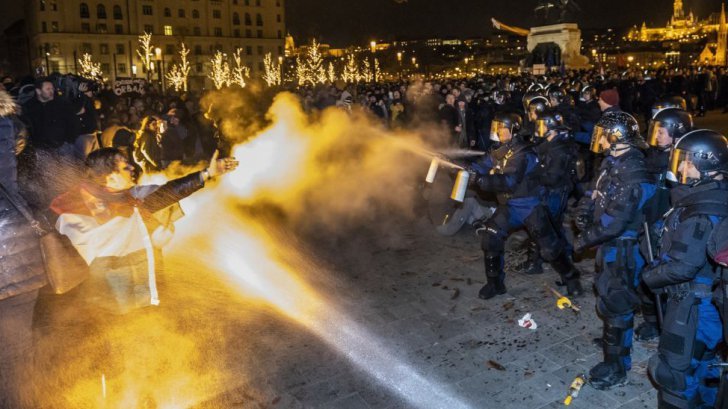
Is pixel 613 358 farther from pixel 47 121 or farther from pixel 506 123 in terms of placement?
pixel 47 121

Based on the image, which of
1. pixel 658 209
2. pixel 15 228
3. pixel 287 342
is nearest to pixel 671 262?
pixel 658 209

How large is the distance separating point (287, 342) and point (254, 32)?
9910cm

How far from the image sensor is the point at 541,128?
268 inches

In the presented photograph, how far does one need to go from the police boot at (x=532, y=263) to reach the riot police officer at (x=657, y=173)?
1.68 m

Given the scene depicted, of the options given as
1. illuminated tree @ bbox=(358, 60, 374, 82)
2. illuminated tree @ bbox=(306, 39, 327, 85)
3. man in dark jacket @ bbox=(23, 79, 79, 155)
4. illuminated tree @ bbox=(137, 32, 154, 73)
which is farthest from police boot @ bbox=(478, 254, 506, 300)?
illuminated tree @ bbox=(358, 60, 374, 82)

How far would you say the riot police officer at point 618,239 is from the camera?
14.4 ft

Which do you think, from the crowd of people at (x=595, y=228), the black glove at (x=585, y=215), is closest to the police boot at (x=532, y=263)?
the crowd of people at (x=595, y=228)

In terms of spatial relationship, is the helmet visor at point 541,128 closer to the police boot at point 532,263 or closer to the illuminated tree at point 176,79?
the police boot at point 532,263

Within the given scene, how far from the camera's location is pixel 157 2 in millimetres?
88375

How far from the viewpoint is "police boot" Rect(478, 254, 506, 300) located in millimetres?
6359

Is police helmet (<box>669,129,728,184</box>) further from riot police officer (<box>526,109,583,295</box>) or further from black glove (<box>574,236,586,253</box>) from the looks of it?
riot police officer (<box>526,109,583,295</box>)

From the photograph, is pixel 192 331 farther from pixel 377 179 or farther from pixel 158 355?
pixel 377 179

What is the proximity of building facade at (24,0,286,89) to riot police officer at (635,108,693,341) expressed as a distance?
3089 inches

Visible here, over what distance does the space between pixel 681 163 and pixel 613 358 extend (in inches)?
69.2
